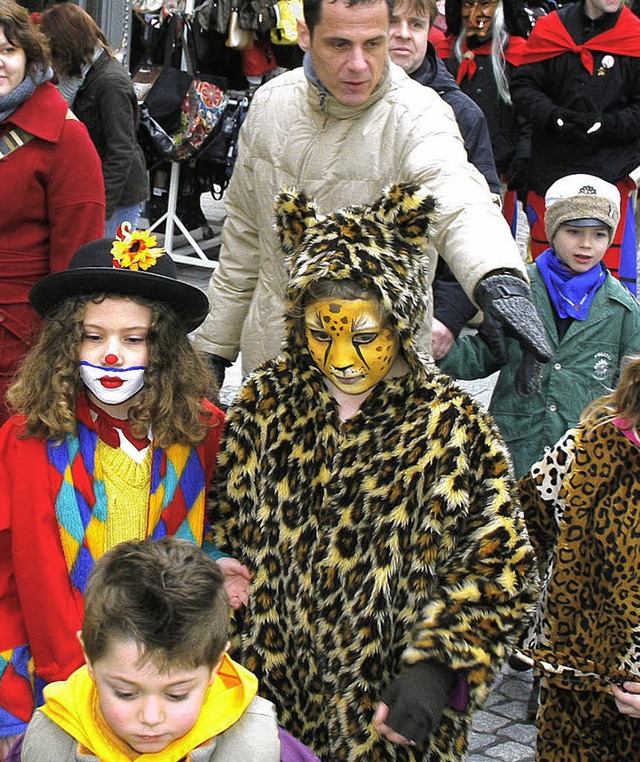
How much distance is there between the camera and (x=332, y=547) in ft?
9.52

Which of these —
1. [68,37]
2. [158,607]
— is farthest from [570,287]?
[68,37]

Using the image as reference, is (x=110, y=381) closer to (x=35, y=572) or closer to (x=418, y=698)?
(x=35, y=572)

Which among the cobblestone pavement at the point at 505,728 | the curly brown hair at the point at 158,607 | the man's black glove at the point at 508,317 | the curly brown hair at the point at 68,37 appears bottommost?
the cobblestone pavement at the point at 505,728

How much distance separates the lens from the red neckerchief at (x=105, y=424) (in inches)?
122

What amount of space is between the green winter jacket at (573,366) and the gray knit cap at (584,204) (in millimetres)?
221

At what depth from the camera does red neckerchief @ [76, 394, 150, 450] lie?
10.1ft

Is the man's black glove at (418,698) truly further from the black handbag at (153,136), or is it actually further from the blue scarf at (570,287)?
the black handbag at (153,136)

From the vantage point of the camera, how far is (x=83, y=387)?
10.2 ft

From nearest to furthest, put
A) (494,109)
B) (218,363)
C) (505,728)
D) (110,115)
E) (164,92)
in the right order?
1. (218,363)
2. (505,728)
3. (110,115)
4. (494,109)
5. (164,92)

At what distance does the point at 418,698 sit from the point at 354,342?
778mm

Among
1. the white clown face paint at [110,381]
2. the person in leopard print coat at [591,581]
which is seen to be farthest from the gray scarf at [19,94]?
the person in leopard print coat at [591,581]

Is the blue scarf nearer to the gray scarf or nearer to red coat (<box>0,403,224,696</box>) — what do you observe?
the gray scarf

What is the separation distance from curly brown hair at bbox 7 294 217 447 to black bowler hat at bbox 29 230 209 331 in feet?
0.09

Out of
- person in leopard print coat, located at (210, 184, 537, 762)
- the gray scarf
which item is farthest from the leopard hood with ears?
the gray scarf
